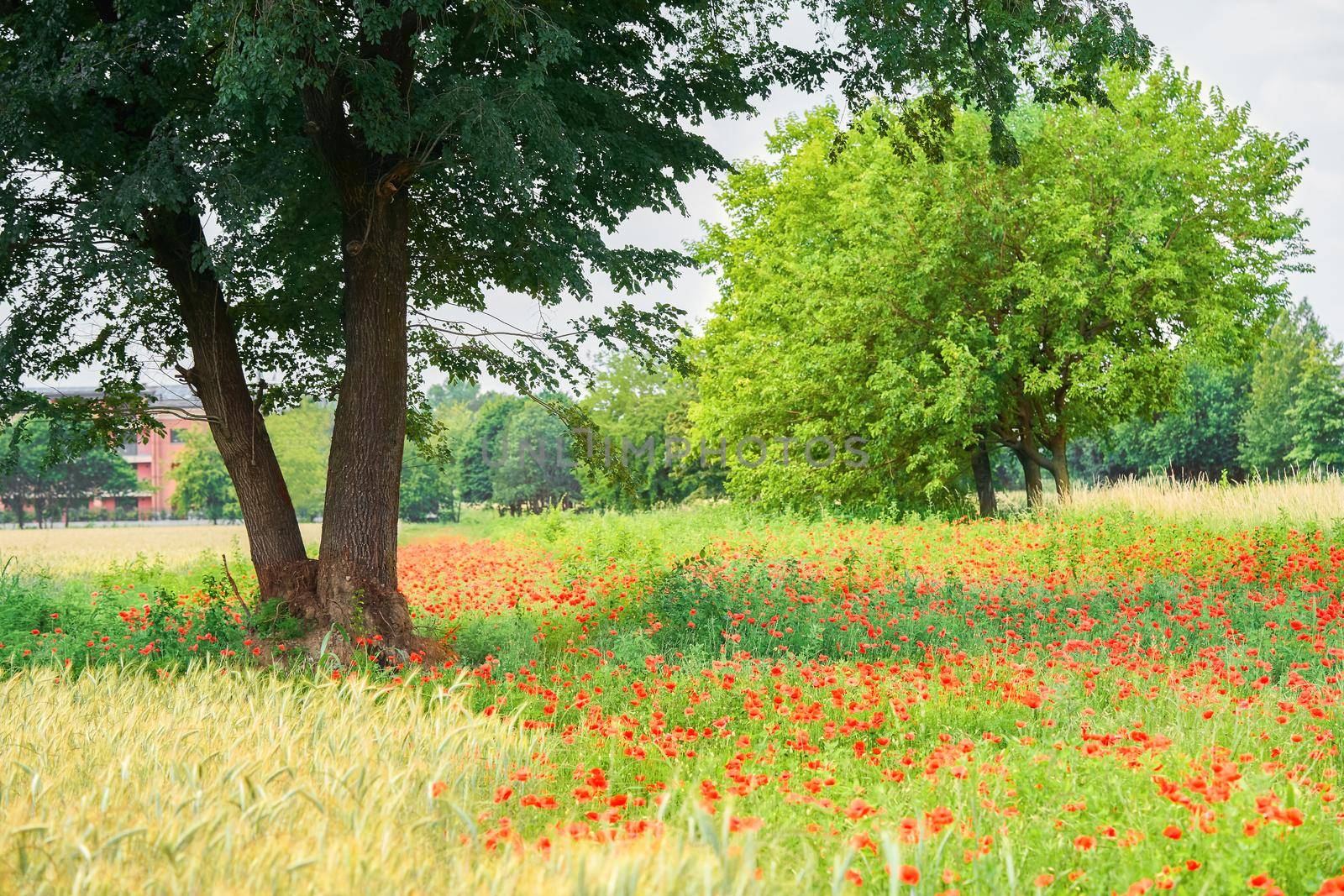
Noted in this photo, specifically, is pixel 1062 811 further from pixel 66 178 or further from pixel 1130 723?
pixel 66 178

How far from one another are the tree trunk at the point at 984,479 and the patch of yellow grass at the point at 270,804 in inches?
706

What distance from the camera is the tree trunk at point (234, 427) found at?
919cm

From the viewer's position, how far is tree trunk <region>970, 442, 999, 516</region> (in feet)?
72.8

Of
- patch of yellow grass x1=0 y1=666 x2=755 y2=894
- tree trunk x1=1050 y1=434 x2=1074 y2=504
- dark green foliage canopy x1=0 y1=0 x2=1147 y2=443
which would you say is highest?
dark green foliage canopy x1=0 y1=0 x2=1147 y2=443

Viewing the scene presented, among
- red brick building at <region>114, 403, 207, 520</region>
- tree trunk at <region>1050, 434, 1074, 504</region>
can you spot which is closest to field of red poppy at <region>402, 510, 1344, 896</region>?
tree trunk at <region>1050, 434, 1074, 504</region>

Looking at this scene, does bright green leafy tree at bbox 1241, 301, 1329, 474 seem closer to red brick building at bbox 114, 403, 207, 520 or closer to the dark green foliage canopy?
the dark green foliage canopy

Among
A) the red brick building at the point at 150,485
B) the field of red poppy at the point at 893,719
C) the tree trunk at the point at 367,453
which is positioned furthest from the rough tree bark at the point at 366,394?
the red brick building at the point at 150,485

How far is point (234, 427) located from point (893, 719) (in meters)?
6.50

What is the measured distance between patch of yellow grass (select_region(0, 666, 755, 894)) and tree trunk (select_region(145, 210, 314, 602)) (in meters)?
3.02

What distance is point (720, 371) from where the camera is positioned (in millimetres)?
24031

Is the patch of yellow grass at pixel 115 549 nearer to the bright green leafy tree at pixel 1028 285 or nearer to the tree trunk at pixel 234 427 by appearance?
the tree trunk at pixel 234 427

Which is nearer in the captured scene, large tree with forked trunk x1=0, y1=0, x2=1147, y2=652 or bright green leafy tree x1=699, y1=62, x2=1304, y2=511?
large tree with forked trunk x1=0, y1=0, x2=1147, y2=652

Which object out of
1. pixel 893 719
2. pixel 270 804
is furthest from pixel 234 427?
pixel 270 804

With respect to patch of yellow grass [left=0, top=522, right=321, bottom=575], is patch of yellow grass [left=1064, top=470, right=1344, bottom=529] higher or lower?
higher
